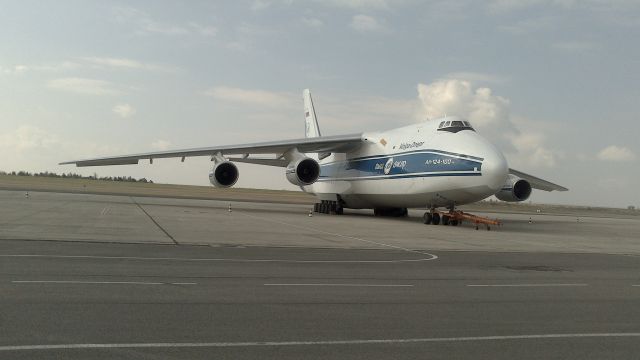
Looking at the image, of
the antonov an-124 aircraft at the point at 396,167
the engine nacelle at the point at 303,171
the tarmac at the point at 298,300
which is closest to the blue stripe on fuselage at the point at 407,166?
the antonov an-124 aircraft at the point at 396,167

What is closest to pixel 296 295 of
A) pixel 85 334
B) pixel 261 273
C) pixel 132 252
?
pixel 261 273

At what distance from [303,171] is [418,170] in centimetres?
665

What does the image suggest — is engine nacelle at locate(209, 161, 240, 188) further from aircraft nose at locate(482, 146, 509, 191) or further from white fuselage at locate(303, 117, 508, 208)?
aircraft nose at locate(482, 146, 509, 191)

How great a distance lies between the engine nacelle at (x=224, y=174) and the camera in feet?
97.0

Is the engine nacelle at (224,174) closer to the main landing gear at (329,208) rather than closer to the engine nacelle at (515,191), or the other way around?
the main landing gear at (329,208)

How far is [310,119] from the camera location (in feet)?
136

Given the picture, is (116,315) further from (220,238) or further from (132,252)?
(220,238)

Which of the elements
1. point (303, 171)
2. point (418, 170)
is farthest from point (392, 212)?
point (418, 170)

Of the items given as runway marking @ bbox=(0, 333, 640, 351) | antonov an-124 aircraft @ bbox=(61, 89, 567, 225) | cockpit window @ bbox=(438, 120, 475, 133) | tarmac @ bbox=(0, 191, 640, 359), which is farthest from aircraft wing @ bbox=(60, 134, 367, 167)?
runway marking @ bbox=(0, 333, 640, 351)

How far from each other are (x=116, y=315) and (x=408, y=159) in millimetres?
20897

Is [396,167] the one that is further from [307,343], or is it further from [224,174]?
[307,343]

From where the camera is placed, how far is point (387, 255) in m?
13.6

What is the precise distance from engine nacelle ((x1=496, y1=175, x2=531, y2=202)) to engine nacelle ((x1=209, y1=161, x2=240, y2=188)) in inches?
505

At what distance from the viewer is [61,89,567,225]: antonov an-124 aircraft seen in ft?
75.7
